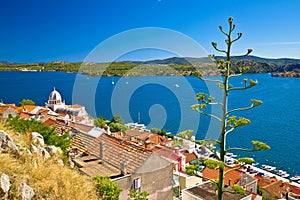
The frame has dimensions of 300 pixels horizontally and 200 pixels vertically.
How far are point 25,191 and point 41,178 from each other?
58cm

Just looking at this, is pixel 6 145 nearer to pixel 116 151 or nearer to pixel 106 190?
pixel 106 190

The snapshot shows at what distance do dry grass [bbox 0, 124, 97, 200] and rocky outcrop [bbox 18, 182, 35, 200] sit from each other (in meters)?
0.08

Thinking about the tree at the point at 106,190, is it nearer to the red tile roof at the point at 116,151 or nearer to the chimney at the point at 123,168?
the chimney at the point at 123,168

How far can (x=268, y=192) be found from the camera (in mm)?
16688

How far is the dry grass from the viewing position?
3881 mm

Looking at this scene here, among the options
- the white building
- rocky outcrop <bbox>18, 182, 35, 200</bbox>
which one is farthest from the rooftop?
the white building

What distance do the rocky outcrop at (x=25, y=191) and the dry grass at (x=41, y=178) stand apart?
76 millimetres

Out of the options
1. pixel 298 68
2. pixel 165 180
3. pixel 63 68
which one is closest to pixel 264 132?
pixel 165 180

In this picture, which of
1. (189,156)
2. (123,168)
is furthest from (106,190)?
(189,156)

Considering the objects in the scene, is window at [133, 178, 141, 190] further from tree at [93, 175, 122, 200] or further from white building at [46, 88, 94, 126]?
white building at [46, 88, 94, 126]

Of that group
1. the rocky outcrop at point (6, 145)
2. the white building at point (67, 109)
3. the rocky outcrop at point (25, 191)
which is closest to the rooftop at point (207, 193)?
the rocky outcrop at point (6, 145)

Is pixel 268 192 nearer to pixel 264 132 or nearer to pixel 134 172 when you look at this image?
pixel 134 172

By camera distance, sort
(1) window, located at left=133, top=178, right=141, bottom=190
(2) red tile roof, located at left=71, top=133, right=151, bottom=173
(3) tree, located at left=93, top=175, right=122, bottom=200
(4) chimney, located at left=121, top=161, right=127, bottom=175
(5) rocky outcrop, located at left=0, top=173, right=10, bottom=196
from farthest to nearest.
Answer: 1. (2) red tile roof, located at left=71, top=133, right=151, bottom=173
2. (1) window, located at left=133, top=178, right=141, bottom=190
3. (4) chimney, located at left=121, top=161, right=127, bottom=175
4. (3) tree, located at left=93, top=175, right=122, bottom=200
5. (5) rocky outcrop, located at left=0, top=173, right=10, bottom=196

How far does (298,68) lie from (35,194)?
14601 cm
